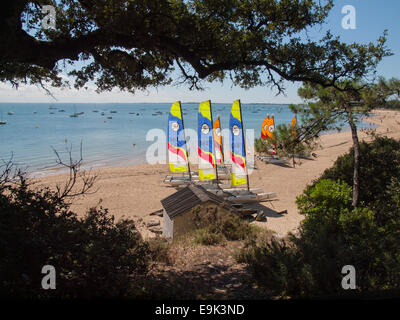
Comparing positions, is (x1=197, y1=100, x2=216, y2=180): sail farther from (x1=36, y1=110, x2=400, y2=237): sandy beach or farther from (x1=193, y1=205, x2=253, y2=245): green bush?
(x1=193, y1=205, x2=253, y2=245): green bush

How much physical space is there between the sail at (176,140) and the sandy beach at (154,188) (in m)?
1.61

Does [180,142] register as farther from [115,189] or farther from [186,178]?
[115,189]

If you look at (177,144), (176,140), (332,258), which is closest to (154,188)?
(177,144)

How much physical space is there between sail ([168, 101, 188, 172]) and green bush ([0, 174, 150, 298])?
13784 millimetres

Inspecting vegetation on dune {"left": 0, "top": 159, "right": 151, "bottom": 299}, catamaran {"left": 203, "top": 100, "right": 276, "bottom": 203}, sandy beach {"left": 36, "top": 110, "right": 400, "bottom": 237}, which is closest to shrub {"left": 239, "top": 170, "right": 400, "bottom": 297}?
vegetation on dune {"left": 0, "top": 159, "right": 151, "bottom": 299}

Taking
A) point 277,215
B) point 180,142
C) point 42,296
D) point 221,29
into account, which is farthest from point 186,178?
point 42,296

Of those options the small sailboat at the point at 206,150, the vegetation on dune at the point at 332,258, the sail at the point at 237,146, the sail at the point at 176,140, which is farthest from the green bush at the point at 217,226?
the sail at the point at 176,140

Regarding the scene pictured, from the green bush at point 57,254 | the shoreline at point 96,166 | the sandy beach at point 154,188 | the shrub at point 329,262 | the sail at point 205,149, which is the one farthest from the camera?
the shoreline at point 96,166

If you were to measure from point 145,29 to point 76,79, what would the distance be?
2.31m

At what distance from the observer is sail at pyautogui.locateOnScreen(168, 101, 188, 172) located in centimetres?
1730

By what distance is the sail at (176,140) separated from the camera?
17.3 metres

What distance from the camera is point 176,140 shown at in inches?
700

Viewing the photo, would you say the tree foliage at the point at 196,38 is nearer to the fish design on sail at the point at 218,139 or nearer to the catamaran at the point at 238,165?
the catamaran at the point at 238,165

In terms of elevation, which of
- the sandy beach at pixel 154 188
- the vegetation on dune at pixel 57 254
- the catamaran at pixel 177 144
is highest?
the catamaran at pixel 177 144
